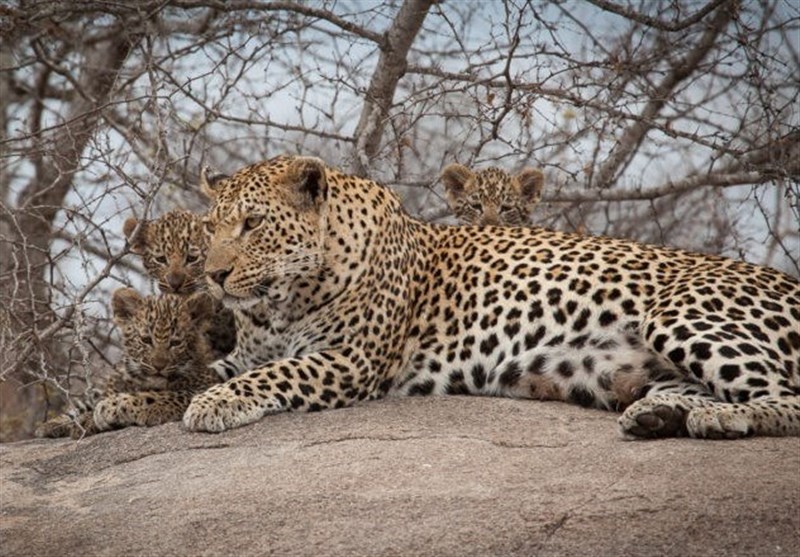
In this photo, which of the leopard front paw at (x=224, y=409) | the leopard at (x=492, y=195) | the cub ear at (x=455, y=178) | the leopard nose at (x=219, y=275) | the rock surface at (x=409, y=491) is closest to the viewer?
the rock surface at (x=409, y=491)

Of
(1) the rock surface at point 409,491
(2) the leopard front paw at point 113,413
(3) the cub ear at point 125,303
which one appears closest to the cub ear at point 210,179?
(3) the cub ear at point 125,303

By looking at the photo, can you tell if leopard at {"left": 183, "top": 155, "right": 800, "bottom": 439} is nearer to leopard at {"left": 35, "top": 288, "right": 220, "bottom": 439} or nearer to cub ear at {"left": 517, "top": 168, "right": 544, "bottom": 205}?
leopard at {"left": 35, "top": 288, "right": 220, "bottom": 439}

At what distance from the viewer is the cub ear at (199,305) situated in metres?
9.15

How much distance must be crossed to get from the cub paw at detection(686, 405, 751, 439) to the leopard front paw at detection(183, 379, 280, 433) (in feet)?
8.53

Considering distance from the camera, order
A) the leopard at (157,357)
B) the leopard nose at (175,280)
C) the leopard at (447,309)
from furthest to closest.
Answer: the leopard nose at (175,280)
the leopard at (157,357)
the leopard at (447,309)

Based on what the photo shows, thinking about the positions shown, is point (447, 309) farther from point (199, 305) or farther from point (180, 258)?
point (180, 258)

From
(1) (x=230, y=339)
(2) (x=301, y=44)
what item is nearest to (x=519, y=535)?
(1) (x=230, y=339)

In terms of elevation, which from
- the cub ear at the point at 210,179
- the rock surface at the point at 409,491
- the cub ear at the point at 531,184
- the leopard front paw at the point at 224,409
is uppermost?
the cub ear at the point at 531,184

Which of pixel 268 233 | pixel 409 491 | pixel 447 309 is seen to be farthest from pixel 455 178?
pixel 409 491

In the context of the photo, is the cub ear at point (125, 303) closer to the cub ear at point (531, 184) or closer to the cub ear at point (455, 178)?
the cub ear at point (455, 178)

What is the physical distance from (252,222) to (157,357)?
4.24 ft

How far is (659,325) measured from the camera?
797cm

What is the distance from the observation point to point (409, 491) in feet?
20.7

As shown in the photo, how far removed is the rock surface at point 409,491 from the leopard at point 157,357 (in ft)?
2.49
